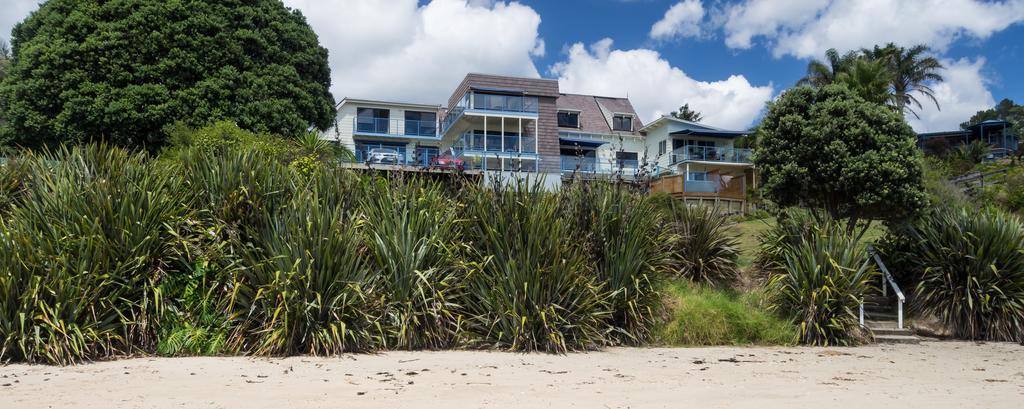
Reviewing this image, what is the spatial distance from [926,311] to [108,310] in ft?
42.0

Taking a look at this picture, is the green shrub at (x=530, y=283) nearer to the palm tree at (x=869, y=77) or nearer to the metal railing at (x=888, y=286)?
the metal railing at (x=888, y=286)

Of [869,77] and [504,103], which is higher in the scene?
[869,77]

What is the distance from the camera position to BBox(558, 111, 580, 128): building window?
155 feet

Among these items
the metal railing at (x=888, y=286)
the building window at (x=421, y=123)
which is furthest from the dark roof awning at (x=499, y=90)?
the metal railing at (x=888, y=286)

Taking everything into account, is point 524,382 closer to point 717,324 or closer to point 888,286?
point 717,324

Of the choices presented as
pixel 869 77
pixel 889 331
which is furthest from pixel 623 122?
pixel 889 331

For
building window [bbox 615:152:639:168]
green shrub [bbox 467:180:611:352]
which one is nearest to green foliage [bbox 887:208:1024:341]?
building window [bbox 615:152:639:168]

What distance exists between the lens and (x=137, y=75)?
72.7 ft

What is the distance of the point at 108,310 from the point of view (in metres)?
8.59

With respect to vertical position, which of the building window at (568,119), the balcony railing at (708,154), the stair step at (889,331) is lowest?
the stair step at (889,331)

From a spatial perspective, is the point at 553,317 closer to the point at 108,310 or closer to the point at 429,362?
the point at 429,362

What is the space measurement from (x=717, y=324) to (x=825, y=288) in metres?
1.73

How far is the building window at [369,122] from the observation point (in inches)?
1758

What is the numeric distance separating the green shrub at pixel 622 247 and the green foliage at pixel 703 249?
6.09 ft
